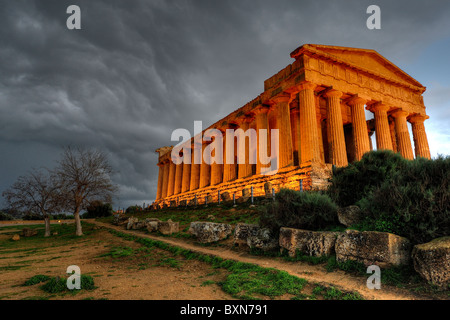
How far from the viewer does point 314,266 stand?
5723 millimetres

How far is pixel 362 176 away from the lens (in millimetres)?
8539

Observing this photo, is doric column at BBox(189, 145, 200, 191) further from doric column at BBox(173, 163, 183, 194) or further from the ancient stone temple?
the ancient stone temple

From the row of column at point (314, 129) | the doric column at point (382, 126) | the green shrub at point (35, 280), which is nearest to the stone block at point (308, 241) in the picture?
the green shrub at point (35, 280)

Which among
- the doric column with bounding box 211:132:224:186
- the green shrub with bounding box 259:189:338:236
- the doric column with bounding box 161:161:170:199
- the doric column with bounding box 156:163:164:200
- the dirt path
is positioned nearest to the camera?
the dirt path

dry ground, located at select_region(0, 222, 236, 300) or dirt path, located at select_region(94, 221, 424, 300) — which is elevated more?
dirt path, located at select_region(94, 221, 424, 300)

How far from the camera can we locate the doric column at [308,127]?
19.0 meters

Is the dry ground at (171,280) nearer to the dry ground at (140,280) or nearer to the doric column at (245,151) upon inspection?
the dry ground at (140,280)

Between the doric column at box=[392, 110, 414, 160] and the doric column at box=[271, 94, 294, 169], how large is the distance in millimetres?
11730

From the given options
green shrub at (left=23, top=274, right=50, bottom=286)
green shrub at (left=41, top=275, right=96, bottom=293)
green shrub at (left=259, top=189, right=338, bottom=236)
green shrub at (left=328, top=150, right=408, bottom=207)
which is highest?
green shrub at (left=328, top=150, right=408, bottom=207)

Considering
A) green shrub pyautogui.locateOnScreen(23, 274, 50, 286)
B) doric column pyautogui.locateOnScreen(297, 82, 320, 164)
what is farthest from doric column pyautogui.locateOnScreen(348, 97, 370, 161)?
green shrub pyautogui.locateOnScreen(23, 274, 50, 286)

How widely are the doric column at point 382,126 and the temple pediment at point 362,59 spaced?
10.3 feet

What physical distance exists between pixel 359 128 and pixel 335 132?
292 cm

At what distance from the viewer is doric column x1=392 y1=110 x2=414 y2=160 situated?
24109 millimetres
